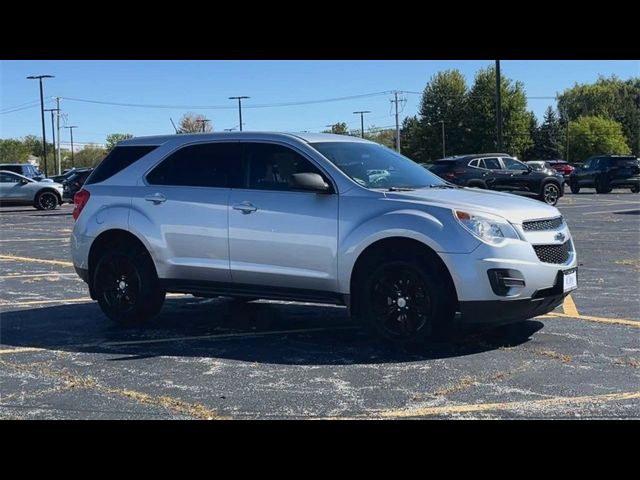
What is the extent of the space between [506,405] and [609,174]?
105 feet

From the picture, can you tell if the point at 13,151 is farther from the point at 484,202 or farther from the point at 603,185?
the point at 484,202

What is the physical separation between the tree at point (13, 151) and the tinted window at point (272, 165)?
9983 cm

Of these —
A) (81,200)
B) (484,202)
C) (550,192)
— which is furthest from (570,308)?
(550,192)

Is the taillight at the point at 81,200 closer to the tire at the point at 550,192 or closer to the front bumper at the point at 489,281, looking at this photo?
the front bumper at the point at 489,281

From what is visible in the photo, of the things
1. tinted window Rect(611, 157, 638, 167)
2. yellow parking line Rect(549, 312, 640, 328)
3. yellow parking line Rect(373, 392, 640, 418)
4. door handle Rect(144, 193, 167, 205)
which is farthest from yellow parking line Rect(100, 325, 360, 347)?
tinted window Rect(611, 157, 638, 167)

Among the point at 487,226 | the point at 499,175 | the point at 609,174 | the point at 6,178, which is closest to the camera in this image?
the point at 487,226

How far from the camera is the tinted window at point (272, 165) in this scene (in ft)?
22.8

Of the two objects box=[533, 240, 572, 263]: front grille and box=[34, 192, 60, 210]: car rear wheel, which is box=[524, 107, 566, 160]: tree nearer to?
box=[34, 192, 60, 210]: car rear wheel

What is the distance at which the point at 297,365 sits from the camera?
6035 mm

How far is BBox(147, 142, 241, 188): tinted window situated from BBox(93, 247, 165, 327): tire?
777 millimetres

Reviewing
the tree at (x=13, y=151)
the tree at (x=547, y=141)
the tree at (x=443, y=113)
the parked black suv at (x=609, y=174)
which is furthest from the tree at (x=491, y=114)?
the tree at (x=13, y=151)

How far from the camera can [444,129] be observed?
82.6m
